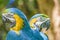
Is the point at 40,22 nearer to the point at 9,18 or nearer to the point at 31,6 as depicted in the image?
the point at 9,18

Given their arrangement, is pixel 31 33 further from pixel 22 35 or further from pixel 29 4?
pixel 29 4

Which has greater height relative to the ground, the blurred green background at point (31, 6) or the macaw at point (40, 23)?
the blurred green background at point (31, 6)

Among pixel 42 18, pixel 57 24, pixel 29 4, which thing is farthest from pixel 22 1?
pixel 42 18

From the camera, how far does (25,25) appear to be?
1.01 metres

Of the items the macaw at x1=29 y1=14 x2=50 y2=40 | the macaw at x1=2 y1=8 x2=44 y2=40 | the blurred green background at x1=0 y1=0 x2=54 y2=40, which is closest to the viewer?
the macaw at x1=2 y1=8 x2=44 y2=40

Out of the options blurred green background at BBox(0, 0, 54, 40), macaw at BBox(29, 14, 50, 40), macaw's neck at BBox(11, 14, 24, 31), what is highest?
blurred green background at BBox(0, 0, 54, 40)

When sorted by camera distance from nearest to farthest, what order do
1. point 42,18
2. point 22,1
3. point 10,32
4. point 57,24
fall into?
point 10,32
point 42,18
point 57,24
point 22,1

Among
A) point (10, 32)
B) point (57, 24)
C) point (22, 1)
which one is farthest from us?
point (22, 1)

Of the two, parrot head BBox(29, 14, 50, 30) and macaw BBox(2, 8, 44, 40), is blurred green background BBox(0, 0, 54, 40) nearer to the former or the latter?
parrot head BBox(29, 14, 50, 30)

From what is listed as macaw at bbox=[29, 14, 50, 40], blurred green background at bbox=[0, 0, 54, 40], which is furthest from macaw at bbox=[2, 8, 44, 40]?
blurred green background at bbox=[0, 0, 54, 40]

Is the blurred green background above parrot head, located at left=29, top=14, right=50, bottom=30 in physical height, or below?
above

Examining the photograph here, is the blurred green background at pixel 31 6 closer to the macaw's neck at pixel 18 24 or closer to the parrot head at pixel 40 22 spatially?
the parrot head at pixel 40 22

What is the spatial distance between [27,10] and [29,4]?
0.11 m

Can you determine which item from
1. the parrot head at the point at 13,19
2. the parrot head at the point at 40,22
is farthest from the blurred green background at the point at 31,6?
the parrot head at the point at 13,19
